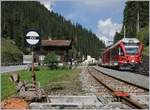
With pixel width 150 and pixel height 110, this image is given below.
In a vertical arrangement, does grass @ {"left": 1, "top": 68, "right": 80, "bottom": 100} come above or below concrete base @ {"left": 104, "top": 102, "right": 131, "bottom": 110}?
above

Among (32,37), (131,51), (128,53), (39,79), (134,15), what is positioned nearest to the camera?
(32,37)

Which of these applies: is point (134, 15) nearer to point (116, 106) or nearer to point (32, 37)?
point (32, 37)

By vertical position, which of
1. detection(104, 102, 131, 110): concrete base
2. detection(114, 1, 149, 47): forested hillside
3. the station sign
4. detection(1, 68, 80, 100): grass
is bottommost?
detection(104, 102, 131, 110): concrete base

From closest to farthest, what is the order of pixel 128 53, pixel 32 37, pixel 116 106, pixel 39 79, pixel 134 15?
pixel 116 106 < pixel 32 37 < pixel 39 79 < pixel 128 53 < pixel 134 15

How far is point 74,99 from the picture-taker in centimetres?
1725

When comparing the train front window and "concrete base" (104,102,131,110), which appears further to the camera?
the train front window

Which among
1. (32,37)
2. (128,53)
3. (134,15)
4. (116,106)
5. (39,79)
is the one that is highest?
(134,15)

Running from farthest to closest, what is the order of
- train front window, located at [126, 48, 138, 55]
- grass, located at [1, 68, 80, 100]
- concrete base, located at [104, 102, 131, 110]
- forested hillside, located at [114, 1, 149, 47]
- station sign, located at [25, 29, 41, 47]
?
forested hillside, located at [114, 1, 149, 47], train front window, located at [126, 48, 138, 55], grass, located at [1, 68, 80, 100], station sign, located at [25, 29, 41, 47], concrete base, located at [104, 102, 131, 110]

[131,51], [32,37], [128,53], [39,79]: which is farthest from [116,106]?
[131,51]

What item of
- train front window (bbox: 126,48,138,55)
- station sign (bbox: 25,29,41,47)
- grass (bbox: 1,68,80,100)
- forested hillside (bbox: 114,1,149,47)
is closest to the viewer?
station sign (bbox: 25,29,41,47)

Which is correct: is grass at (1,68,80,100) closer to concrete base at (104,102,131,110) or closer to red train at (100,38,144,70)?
concrete base at (104,102,131,110)

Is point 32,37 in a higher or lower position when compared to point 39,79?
higher

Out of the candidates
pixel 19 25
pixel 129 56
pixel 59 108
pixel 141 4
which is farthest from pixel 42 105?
pixel 19 25

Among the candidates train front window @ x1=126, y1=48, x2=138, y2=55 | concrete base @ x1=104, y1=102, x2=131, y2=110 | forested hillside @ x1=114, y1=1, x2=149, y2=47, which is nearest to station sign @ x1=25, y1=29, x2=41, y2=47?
concrete base @ x1=104, y1=102, x2=131, y2=110
